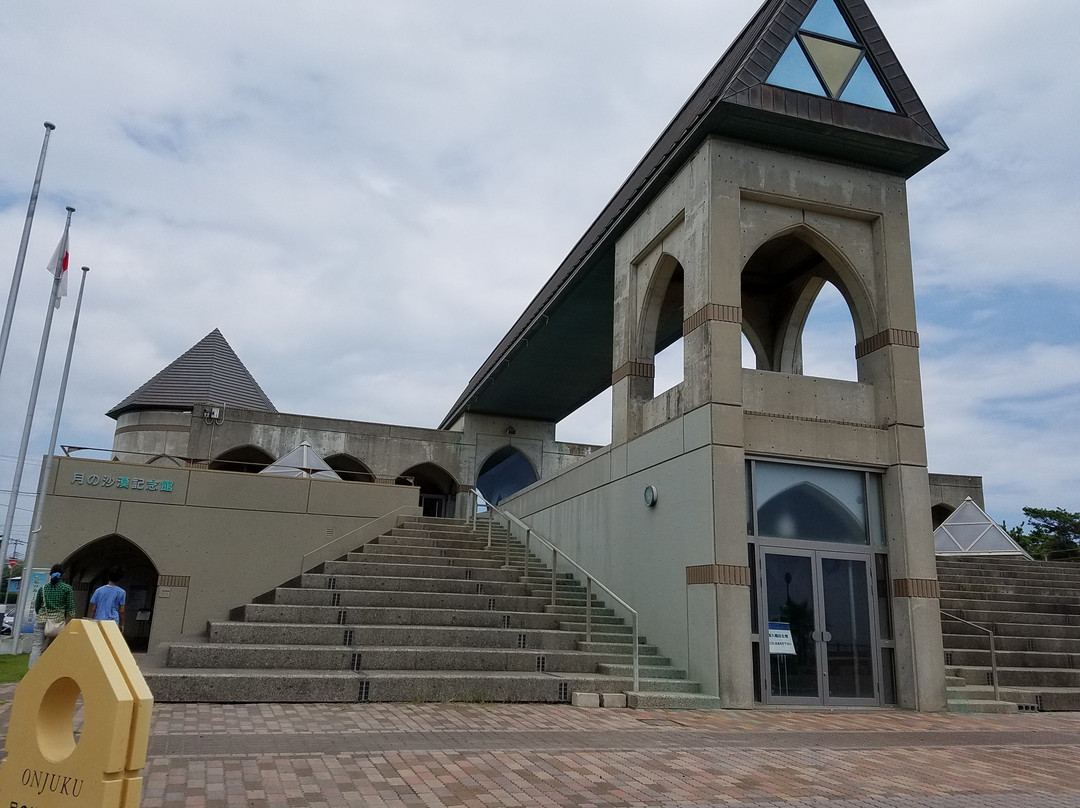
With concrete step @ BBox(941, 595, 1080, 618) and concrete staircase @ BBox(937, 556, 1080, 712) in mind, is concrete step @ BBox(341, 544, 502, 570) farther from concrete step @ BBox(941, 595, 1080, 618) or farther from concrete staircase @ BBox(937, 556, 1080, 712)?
concrete step @ BBox(941, 595, 1080, 618)

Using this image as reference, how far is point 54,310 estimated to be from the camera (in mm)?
16062

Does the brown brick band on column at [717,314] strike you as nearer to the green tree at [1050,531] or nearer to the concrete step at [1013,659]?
the concrete step at [1013,659]

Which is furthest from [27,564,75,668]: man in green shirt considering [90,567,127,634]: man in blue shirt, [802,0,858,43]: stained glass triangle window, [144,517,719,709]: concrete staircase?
[802,0,858,43]: stained glass triangle window

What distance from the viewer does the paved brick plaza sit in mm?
4930

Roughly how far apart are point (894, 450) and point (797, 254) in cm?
437

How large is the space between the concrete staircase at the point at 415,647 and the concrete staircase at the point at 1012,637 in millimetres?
4246

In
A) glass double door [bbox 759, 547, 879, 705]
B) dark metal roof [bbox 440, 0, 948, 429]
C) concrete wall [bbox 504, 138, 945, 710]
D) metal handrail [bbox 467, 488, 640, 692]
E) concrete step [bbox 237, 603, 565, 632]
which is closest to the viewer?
metal handrail [bbox 467, 488, 640, 692]

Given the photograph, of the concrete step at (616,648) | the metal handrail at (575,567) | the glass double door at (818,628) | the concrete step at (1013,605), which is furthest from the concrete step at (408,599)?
the concrete step at (1013,605)

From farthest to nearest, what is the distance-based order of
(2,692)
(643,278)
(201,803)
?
1. (643,278)
2. (2,692)
3. (201,803)

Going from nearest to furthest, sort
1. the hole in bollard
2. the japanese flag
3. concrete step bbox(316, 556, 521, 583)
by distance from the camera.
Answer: the hole in bollard
concrete step bbox(316, 556, 521, 583)
the japanese flag

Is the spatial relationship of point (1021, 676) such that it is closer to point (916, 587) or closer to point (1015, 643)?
point (1015, 643)

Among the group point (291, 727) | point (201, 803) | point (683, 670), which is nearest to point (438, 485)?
point (683, 670)

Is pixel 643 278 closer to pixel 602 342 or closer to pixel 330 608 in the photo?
pixel 602 342

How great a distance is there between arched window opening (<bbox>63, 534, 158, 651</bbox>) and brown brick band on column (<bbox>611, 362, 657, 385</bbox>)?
482 inches
